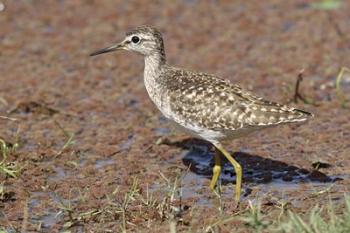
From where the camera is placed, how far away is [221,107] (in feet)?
27.8

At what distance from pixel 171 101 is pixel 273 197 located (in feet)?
4.74

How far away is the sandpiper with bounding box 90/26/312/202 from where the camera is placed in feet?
27.5

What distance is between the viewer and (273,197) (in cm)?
813

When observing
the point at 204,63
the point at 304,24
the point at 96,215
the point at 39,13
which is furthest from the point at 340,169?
the point at 39,13

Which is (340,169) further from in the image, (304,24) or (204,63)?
(304,24)

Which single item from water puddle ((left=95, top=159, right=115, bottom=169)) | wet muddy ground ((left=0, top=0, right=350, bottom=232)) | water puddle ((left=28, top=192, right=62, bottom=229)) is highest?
wet muddy ground ((left=0, top=0, right=350, bottom=232))

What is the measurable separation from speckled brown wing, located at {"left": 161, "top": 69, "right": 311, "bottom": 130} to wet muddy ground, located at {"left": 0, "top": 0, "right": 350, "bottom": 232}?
70cm

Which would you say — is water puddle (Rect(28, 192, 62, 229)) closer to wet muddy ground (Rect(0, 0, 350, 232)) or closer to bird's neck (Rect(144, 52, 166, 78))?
wet muddy ground (Rect(0, 0, 350, 232))

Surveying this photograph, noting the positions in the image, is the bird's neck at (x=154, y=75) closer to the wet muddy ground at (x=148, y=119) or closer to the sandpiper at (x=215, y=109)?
the sandpiper at (x=215, y=109)

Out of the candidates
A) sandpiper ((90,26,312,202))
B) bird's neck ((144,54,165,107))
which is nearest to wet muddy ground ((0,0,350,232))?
sandpiper ((90,26,312,202))

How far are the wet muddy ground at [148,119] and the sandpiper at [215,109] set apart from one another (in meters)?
0.57

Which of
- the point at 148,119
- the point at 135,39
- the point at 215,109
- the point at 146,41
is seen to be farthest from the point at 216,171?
the point at 148,119

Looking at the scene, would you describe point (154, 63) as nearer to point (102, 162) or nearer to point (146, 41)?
point (146, 41)

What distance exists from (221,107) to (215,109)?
0.06 m
